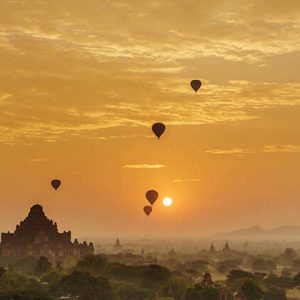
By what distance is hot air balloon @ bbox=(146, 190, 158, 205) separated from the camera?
139 metres

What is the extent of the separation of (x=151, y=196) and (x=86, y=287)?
97.1 feet

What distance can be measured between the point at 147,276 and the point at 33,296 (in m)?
52.7

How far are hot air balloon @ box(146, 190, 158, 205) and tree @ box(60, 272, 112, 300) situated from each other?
24.4 m

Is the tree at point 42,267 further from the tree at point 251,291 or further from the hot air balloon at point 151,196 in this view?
the tree at point 251,291

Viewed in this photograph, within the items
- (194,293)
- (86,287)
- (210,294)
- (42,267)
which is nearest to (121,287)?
(86,287)

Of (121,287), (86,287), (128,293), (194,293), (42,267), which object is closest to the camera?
(194,293)

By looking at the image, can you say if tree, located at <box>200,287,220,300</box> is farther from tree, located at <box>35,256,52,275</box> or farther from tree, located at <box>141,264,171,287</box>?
tree, located at <box>35,256,52,275</box>

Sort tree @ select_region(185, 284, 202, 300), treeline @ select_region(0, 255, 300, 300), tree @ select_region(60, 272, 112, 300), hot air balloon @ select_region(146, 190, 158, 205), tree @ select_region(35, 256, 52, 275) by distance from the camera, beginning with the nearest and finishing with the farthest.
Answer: treeline @ select_region(0, 255, 300, 300) → tree @ select_region(185, 284, 202, 300) → tree @ select_region(60, 272, 112, 300) → hot air balloon @ select_region(146, 190, 158, 205) → tree @ select_region(35, 256, 52, 275)

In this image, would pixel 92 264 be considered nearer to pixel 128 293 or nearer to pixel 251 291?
pixel 128 293

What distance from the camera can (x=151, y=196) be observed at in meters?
140

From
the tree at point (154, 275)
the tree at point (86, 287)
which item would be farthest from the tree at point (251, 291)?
the tree at point (86, 287)

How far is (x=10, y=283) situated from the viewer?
4648 inches

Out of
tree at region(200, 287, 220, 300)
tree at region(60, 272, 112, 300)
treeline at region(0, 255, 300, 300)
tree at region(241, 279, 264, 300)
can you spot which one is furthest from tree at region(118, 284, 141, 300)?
tree at region(241, 279, 264, 300)

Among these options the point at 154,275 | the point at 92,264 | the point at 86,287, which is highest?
the point at 92,264
